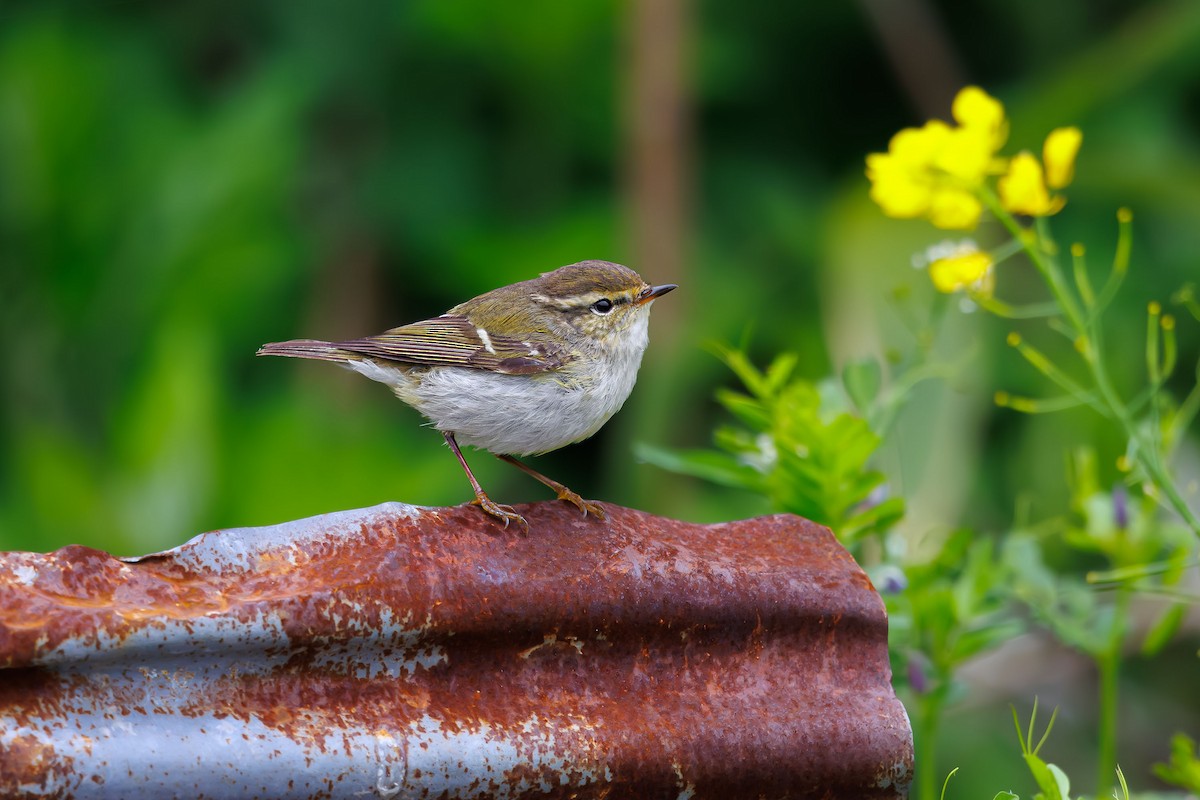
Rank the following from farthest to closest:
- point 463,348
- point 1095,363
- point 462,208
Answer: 1. point 462,208
2. point 463,348
3. point 1095,363

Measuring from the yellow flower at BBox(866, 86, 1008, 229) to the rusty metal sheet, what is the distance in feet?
1.98

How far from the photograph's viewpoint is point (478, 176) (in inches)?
221

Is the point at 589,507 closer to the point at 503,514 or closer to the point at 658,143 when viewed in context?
the point at 503,514

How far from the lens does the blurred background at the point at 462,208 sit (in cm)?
451

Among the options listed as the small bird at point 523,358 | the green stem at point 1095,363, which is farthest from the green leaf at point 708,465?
the green stem at point 1095,363

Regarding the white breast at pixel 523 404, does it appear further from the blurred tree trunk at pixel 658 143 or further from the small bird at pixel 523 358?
the blurred tree trunk at pixel 658 143

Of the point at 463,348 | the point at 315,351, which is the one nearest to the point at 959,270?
the point at 463,348

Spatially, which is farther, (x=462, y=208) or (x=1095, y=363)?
(x=462, y=208)

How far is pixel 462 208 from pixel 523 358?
9.85ft

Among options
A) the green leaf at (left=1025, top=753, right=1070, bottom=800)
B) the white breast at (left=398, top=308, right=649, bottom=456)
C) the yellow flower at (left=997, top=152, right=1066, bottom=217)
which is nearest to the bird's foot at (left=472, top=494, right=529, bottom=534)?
the white breast at (left=398, top=308, right=649, bottom=456)

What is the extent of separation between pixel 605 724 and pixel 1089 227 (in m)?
4.34

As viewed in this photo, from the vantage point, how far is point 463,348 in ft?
8.88

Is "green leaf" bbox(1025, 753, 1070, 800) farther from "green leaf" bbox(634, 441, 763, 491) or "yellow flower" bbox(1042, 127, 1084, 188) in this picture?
"yellow flower" bbox(1042, 127, 1084, 188)

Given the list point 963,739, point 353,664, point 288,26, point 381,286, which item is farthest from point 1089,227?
point 353,664
